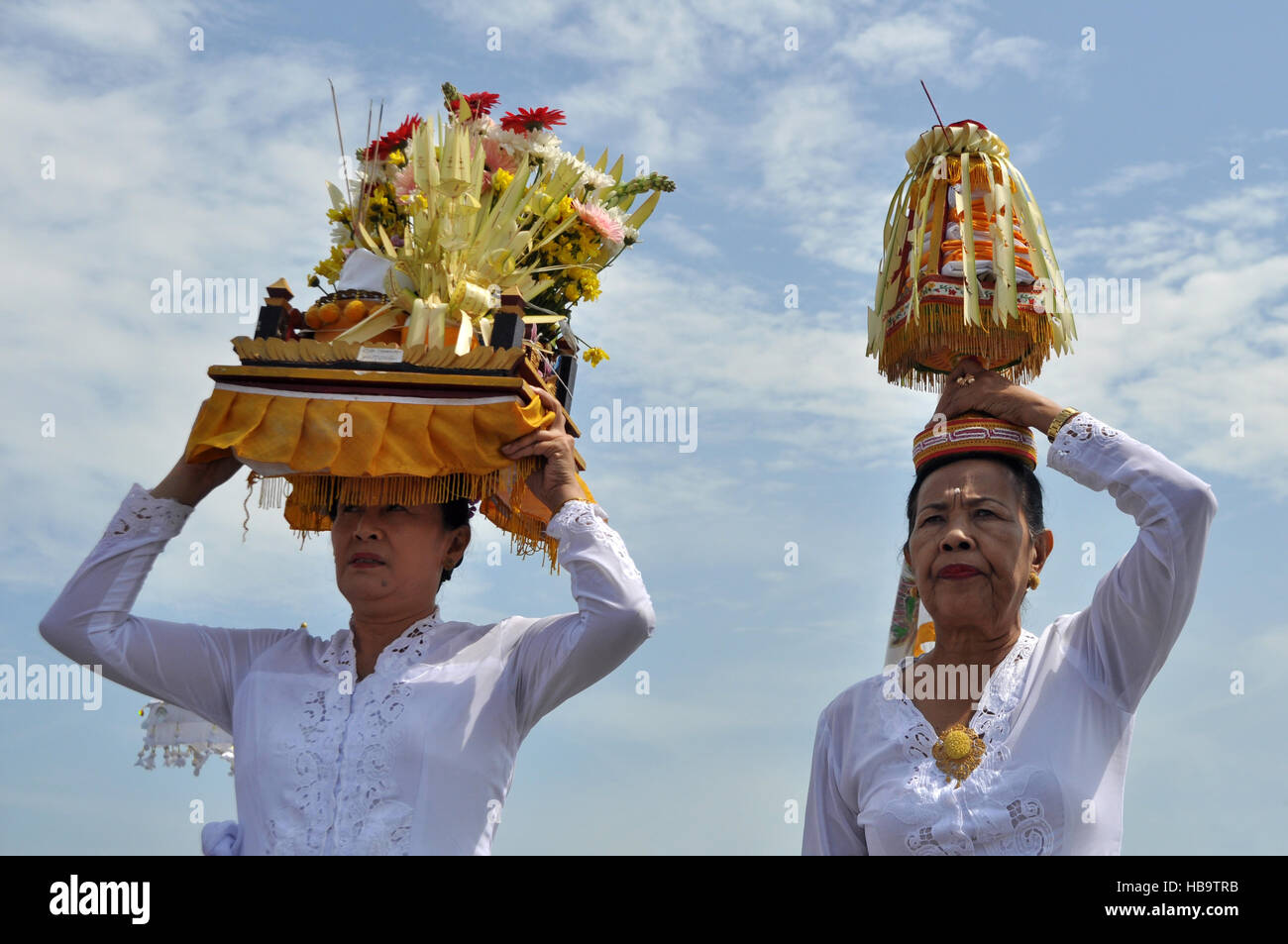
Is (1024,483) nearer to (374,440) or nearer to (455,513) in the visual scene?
(455,513)

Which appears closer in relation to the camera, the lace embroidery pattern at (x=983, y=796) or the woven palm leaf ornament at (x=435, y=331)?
the lace embroidery pattern at (x=983, y=796)

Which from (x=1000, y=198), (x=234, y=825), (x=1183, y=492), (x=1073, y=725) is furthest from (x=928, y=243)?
(x=234, y=825)

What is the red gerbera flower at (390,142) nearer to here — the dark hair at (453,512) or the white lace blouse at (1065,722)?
the dark hair at (453,512)

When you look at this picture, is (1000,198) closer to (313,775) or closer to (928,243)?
(928,243)

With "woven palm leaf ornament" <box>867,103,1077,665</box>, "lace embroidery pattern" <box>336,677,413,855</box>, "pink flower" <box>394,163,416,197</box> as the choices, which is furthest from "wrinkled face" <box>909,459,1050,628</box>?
"pink flower" <box>394,163,416,197</box>

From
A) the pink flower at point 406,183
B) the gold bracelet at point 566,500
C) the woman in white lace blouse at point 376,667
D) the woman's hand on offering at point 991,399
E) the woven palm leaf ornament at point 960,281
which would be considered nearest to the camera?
the woman in white lace blouse at point 376,667

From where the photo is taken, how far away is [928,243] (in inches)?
185

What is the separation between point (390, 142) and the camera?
4.93m

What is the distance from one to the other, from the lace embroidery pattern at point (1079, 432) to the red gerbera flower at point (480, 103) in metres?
2.16

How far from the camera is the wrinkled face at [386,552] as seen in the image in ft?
14.1

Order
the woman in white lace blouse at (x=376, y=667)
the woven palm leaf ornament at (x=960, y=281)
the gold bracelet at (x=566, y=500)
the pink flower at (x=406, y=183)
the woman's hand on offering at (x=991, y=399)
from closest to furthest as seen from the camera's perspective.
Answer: the woman in white lace blouse at (x=376, y=667), the gold bracelet at (x=566, y=500), the woman's hand on offering at (x=991, y=399), the woven palm leaf ornament at (x=960, y=281), the pink flower at (x=406, y=183)

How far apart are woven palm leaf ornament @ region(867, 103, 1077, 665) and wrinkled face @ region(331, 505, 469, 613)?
155cm

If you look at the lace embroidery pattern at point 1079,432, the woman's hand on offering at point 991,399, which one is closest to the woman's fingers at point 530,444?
the woman's hand on offering at point 991,399
